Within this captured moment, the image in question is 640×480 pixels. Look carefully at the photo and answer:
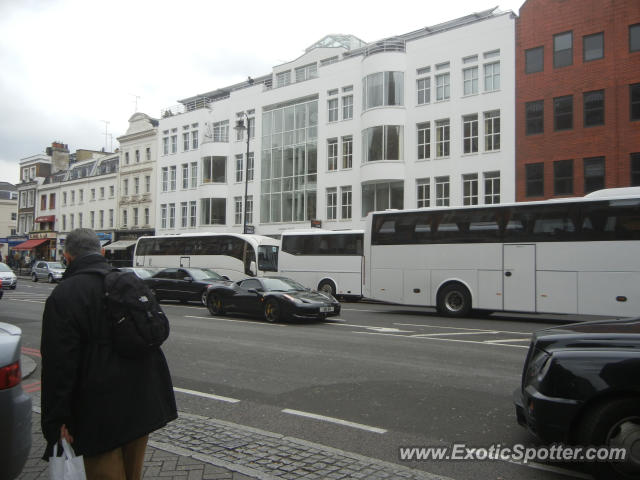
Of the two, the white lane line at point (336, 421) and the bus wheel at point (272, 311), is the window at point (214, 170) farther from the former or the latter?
the white lane line at point (336, 421)

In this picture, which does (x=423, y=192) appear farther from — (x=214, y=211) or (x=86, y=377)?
(x=86, y=377)

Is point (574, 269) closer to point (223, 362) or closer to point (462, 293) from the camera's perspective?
point (462, 293)

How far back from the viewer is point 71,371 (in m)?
2.87

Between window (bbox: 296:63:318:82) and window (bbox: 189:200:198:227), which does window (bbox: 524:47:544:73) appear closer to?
window (bbox: 296:63:318:82)

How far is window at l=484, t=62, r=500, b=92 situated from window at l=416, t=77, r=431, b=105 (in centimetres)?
349

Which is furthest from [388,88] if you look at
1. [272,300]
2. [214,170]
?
[272,300]

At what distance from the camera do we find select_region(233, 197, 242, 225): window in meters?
43.9

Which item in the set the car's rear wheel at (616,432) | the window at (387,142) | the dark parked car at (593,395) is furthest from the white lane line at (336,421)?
the window at (387,142)

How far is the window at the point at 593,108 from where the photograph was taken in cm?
2733

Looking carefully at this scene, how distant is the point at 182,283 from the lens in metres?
22.0

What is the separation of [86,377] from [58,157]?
254ft

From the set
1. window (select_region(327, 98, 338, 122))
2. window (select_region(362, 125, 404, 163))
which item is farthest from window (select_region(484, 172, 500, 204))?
window (select_region(327, 98, 338, 122))

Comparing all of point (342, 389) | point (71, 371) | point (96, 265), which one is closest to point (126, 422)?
point (71, 371)

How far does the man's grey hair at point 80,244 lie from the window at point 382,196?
3139cm
